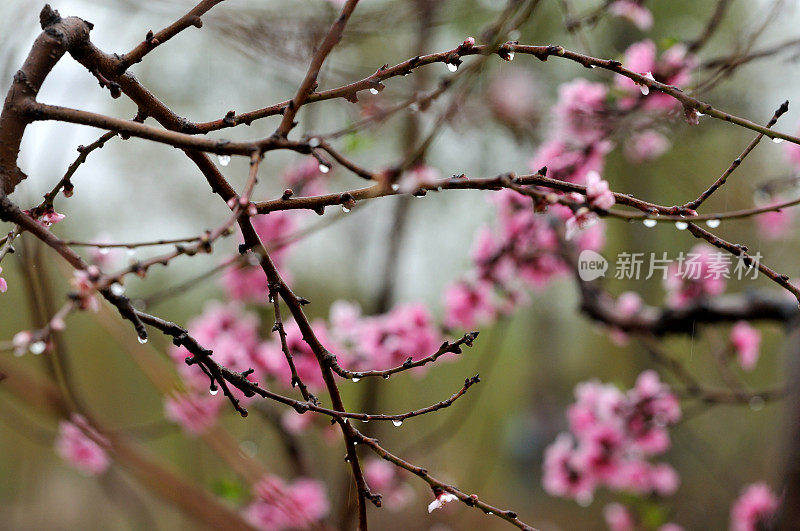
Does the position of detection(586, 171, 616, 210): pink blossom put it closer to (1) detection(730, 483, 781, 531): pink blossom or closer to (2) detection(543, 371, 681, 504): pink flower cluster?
(2) detection(543, 371, 681, 504): pink flower cluster

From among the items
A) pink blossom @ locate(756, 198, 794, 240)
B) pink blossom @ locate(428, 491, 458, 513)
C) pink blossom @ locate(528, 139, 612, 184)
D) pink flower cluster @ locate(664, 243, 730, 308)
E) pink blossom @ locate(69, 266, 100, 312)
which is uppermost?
pink blossom @ locate(756, 198, 794, 240)

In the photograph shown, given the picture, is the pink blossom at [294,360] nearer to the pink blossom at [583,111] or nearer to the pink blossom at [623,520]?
the pink blossom at [583,111]

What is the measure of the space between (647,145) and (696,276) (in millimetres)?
272

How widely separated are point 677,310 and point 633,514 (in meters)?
0.98

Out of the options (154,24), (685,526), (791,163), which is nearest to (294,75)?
(154,24)

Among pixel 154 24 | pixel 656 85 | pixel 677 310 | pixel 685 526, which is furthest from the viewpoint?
pixel 685 526

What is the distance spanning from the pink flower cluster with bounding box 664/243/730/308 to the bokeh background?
36mm

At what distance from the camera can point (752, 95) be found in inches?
38.6

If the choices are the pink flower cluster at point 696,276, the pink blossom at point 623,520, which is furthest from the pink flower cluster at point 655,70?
the pink blossom at point 623,520

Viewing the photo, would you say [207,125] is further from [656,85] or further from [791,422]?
[791,422]

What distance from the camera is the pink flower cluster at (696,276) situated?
973 millimetres

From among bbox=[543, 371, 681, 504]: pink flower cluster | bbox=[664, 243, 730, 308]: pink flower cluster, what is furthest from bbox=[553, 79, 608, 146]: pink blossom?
bbox=[543, 371, 681, 504]: pink flower cluster

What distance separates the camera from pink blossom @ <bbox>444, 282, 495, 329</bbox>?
1.29 metres

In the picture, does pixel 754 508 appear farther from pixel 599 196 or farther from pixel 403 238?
pixel 599 196
